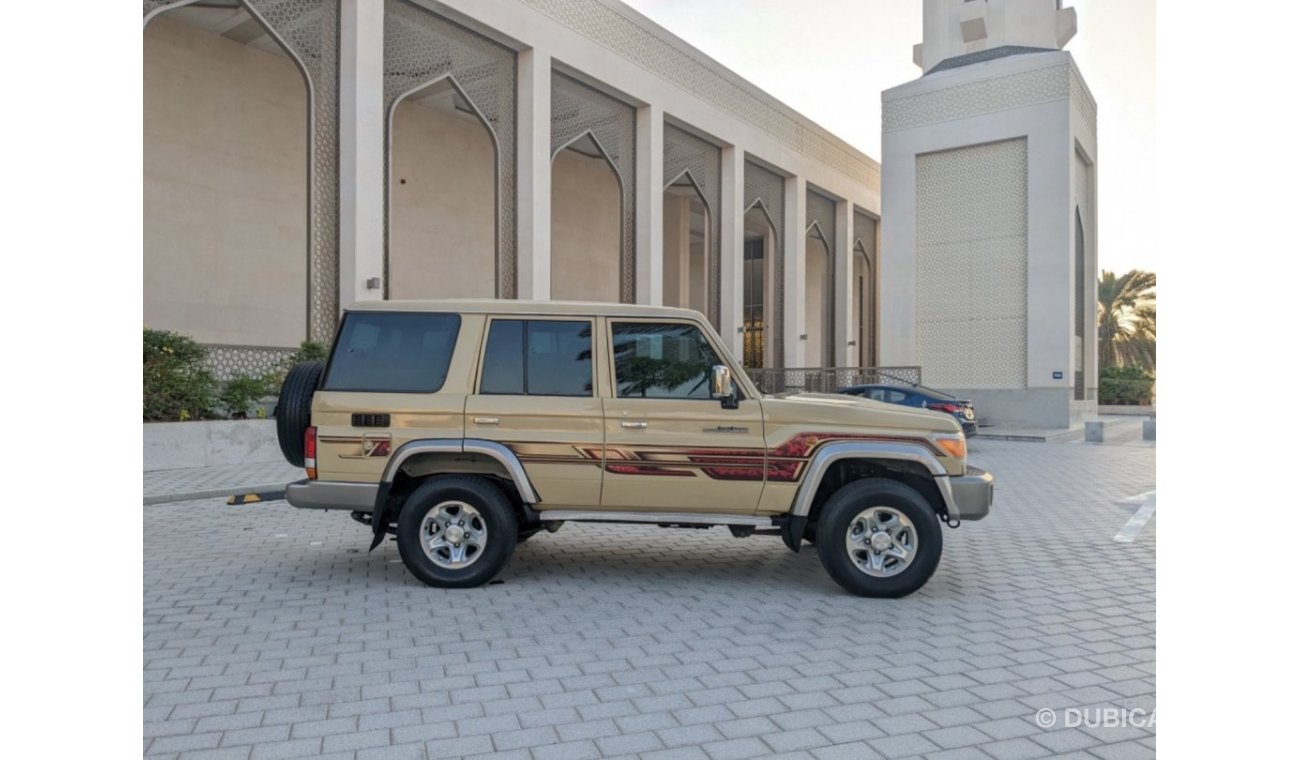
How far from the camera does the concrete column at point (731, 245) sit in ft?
100

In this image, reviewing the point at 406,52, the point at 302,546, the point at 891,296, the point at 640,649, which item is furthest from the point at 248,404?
the point at 891,296

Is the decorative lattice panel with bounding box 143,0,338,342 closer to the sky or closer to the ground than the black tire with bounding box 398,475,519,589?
closer to the sky

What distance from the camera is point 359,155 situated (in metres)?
17.8

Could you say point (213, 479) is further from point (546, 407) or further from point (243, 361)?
point (546, 407)

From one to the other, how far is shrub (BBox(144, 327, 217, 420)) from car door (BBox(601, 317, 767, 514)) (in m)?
9.63

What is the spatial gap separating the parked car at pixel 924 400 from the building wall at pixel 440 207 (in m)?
13.1

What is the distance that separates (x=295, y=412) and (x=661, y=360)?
9.11 ft

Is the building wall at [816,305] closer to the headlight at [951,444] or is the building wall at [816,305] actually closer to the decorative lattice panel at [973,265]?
the decorative lattice panel at [973,265]

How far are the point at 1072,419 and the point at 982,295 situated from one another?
4.86 metres

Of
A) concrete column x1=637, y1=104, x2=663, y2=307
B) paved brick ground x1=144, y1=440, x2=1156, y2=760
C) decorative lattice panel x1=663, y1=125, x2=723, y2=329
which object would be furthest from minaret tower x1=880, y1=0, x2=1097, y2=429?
paved brick ground x1=144, y1=440, x2=1156, y2=760

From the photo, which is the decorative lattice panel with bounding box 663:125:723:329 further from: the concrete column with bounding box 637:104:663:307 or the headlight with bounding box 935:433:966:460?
the headlight with bounding box 935:433:966:460

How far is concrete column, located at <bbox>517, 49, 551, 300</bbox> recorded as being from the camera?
21969 millimetres

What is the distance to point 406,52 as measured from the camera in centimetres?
1938

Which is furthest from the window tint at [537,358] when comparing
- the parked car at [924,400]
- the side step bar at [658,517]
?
the parked car at [924,400]
